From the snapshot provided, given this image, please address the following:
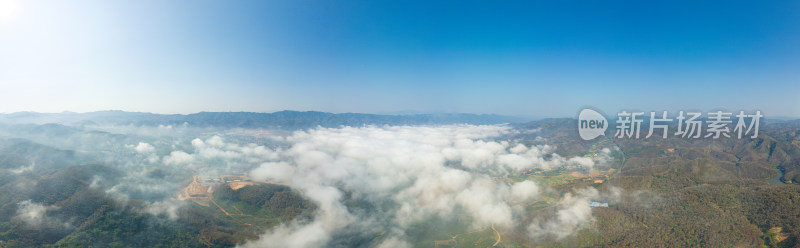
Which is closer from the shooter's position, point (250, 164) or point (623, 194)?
point (623, 194)

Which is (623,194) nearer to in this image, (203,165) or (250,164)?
(250,164)

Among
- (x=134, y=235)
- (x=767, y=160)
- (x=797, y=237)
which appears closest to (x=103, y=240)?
(x=134, y=235)

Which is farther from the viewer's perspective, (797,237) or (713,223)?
(713,223)

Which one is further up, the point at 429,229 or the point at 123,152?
the point at 123,152

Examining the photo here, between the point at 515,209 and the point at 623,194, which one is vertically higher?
the point at 623,194

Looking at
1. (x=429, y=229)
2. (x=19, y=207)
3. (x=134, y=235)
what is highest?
(x=19, y=207)

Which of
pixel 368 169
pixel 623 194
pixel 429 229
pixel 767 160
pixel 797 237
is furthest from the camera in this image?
pixel 767 160

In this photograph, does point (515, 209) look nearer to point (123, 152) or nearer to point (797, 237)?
point (797, 237)

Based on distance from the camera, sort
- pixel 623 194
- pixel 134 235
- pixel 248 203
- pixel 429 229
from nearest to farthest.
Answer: pixel 134 235 < pixel 429 229 < pixel 623 194 < pixel 248 203

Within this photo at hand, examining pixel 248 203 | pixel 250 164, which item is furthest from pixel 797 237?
pixel 250 164
